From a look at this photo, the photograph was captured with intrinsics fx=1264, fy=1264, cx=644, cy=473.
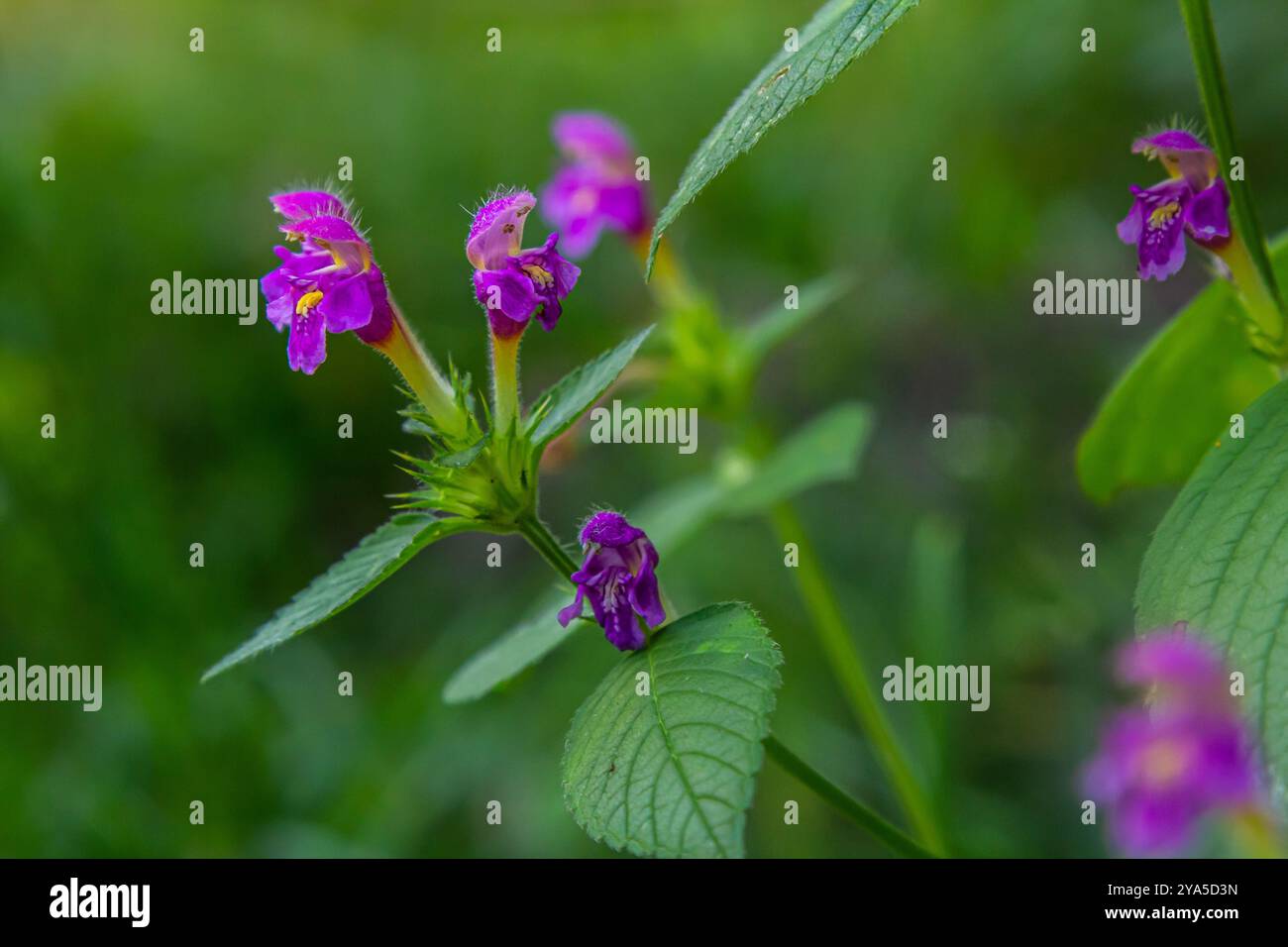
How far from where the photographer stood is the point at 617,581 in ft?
3.50

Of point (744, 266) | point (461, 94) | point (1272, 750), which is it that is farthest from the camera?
point (461, 94)

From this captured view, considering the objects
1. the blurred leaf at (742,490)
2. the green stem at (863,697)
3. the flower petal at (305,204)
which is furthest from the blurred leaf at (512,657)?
the green stem at (863,697)

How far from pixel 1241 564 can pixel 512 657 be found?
2.22 ft

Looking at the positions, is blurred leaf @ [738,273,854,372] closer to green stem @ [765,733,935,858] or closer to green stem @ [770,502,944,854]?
green stem @ [770,502,944,854]

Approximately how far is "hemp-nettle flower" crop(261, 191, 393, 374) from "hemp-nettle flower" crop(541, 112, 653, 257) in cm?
94

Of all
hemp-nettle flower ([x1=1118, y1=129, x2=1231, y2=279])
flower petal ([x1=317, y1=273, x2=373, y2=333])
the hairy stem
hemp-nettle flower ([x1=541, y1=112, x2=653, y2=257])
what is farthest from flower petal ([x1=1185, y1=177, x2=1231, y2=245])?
hemp-nettle flower ([x1=541, y1=112, x2=653, y2=257])

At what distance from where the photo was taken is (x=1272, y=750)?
2.60 ft

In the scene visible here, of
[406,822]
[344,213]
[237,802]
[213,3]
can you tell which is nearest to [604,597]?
[344,213]

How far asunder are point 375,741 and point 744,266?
5.84 ft

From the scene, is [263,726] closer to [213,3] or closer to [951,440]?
[951,440]

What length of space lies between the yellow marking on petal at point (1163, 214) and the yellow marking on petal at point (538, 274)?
52 centimetres

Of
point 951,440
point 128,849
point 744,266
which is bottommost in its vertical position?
point 128,849

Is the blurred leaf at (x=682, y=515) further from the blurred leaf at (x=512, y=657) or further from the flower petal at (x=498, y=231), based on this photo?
the flower petal at (x=498, y=231)

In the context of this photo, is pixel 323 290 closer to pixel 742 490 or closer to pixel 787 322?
pixel 742 490
